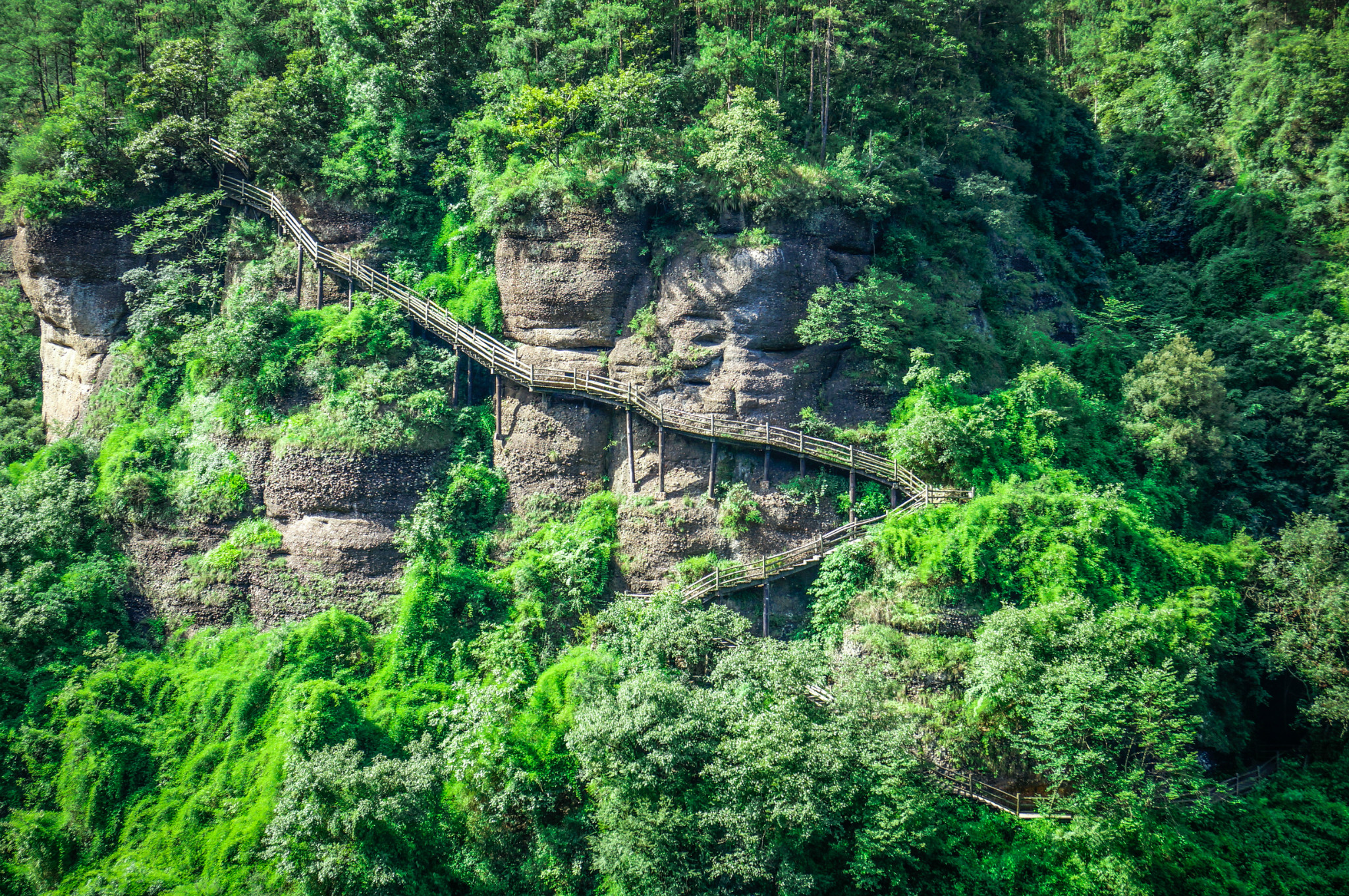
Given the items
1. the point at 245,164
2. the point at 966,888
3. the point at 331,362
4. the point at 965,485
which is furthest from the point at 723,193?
the point at 966,888

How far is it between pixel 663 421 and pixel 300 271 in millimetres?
14860

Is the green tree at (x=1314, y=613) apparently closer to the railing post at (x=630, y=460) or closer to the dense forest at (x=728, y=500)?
the dense forest at (x=728, y=500)

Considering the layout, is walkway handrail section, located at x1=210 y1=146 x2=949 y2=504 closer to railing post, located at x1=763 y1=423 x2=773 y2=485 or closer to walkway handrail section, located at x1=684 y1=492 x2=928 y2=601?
railing post, located at x1=763 y1=423 x2=773 y2=485

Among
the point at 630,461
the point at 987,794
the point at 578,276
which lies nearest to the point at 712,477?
the point at 630,461

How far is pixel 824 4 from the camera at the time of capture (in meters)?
32.8

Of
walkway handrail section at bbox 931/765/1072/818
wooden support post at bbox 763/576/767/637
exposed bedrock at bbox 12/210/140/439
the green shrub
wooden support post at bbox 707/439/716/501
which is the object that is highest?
exposed bedrock at bbox 12/210/140/439

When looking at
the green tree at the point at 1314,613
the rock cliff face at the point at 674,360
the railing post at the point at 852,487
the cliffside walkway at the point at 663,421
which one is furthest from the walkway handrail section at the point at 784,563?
the green tree at the point at 1314,613

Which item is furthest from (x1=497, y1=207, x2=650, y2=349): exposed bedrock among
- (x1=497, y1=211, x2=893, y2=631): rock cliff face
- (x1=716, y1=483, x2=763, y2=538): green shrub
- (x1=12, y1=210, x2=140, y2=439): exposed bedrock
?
(x1=12, y1=210, x2=140, y2=439): exposed bedrock

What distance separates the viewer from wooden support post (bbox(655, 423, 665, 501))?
94.5 feet

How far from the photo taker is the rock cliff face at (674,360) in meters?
28.2

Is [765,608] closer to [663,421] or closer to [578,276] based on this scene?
[663,421]

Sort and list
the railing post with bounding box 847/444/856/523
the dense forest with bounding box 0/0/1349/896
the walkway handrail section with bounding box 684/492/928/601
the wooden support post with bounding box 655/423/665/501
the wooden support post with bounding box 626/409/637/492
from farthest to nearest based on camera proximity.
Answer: the wooden support post with bounding box 626/409/637/492, the wooden support post with bounding box 655/423/665/501, the railing post with bounding box 847/444/856/523, the walkway handrail section with bounding box 684/492/928/601, the dense forest with bounding box 0/0/1349/896

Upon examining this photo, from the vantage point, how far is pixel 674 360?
29.4 meters

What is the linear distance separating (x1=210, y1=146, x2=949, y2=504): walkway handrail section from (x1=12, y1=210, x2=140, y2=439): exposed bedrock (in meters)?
4.76
